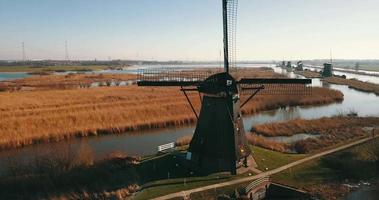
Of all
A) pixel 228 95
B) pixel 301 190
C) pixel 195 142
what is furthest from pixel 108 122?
pixel 301 190

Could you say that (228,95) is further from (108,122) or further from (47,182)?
(108,122)

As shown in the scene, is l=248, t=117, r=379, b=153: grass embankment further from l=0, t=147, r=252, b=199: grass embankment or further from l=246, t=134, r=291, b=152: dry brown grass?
l=0, t=147, r=252, b=199: grass embankment

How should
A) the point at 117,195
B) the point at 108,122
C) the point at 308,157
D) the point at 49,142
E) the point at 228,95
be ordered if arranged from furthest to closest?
the point at 108,122
the point at 49,142
the point at 308,157
the point at 228,95
the point at 117,195

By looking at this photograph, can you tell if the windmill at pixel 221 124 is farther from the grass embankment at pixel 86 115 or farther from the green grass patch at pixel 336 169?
the grass embankment at pixel 86 115

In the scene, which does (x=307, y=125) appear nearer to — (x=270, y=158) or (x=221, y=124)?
(x=270, y=158)

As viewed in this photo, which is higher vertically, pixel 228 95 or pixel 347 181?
pixel 228 95

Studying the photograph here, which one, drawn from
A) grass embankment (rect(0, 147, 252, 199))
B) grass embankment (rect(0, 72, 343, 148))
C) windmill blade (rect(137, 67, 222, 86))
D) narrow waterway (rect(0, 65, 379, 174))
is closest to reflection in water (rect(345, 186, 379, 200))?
grass embankment (rect(0, 147, 252, 199))
